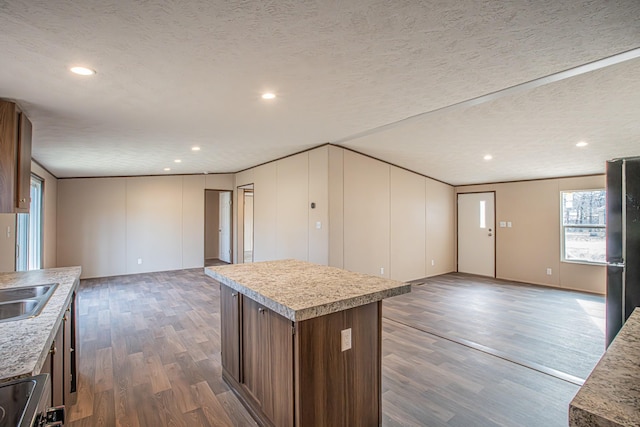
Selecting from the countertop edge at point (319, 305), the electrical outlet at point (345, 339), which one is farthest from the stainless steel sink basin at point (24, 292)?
the electrical outlet at point (345, 339)

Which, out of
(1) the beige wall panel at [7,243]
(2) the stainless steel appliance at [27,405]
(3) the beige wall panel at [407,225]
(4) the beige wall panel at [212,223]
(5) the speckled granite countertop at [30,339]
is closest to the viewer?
(2) the stainless steel appliance at [27,405]

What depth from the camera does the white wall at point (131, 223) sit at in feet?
21.9

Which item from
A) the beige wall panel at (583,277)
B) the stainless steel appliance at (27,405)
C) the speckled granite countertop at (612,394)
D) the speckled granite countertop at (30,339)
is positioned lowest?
the beige wall panel at (583,277)

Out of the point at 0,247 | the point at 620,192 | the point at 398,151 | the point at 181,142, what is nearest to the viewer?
the point at 620,192

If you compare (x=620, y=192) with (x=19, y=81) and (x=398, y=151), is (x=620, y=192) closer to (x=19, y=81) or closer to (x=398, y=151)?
(x=398, y=151)

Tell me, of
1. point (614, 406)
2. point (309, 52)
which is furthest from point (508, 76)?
point (614, 406)

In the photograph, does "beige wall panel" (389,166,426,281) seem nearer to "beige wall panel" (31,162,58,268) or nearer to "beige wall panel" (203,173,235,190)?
"beige wall panel" (203,173,235,190)

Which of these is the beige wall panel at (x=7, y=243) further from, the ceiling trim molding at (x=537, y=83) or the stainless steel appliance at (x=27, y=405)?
the ceiling trim molding at (x=537, y=83)

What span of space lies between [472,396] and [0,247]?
4617mm

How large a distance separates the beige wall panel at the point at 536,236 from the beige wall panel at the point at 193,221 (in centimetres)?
698

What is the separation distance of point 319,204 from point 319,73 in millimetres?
2878

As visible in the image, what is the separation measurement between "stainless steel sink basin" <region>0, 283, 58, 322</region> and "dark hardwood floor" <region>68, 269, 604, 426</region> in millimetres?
866

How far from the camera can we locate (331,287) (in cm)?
200

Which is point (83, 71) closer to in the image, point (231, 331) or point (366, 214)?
point (231, 331)
